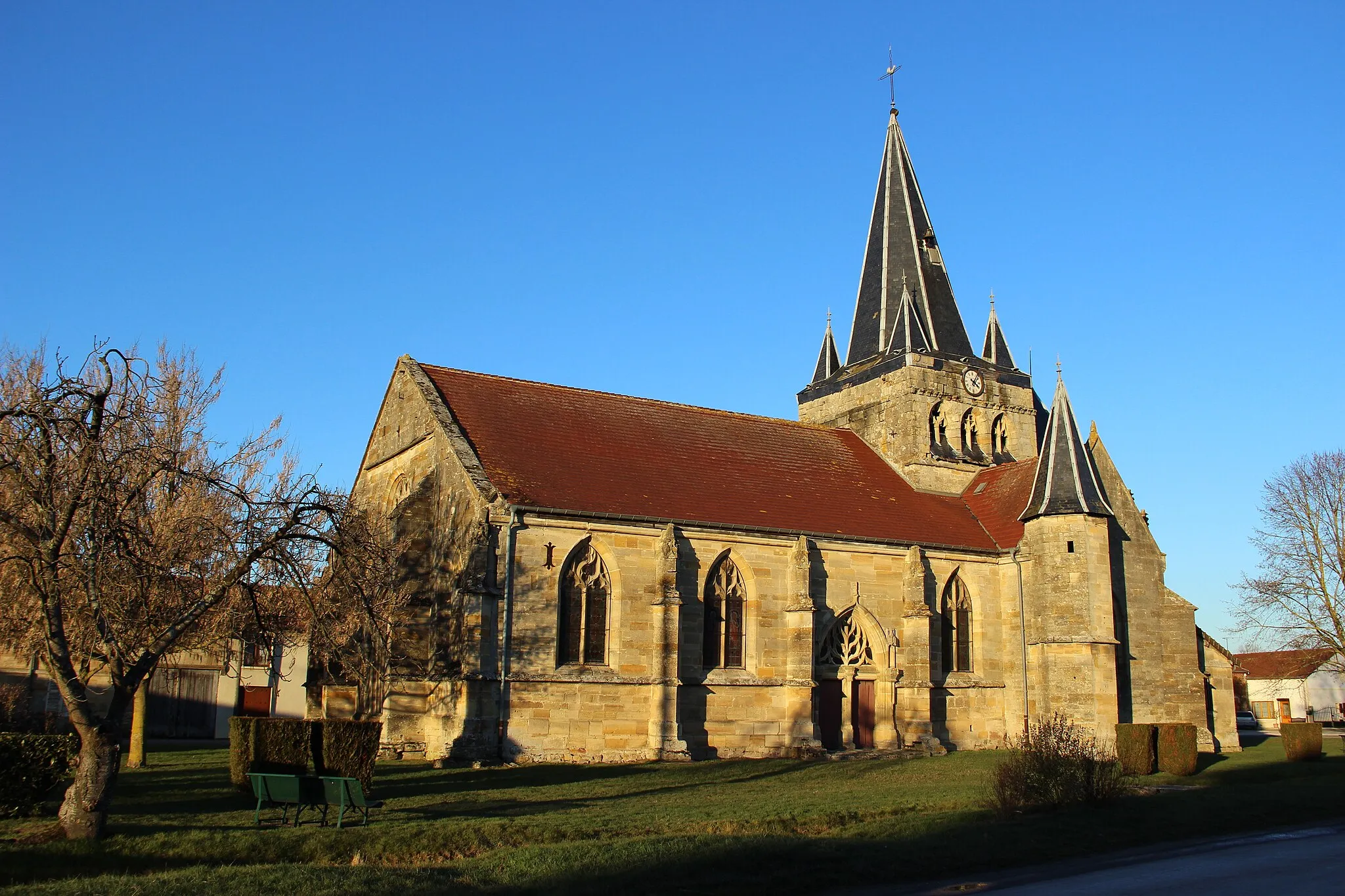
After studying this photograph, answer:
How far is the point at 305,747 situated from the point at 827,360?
87.6 feet

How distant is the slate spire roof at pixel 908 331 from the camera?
35781mm

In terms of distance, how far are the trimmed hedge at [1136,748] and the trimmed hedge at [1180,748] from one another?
1.19 feet

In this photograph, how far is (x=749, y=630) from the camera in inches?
1029

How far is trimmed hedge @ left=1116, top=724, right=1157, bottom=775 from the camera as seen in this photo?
21969mm

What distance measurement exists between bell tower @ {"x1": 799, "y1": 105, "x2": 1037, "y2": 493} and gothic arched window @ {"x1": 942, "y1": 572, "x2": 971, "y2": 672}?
15.3 ft

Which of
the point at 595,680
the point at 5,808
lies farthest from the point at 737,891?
the point at 595,680

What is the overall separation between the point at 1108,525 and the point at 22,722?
26065 millimetres

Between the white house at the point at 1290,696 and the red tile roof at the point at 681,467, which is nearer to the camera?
the red tile roof at the point at 681,467

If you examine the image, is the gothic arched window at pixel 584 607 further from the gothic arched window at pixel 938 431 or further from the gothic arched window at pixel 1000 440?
the gothic arched window at pixel 1000 440

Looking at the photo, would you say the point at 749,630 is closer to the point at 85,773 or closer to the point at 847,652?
the point at 847,652

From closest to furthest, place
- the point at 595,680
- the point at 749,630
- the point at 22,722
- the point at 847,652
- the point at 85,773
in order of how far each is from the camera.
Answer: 1. the point at 85,773
2. the point at 22,722
3. the point at 595,680
4. the point at 749,630
5. the point at 847,652

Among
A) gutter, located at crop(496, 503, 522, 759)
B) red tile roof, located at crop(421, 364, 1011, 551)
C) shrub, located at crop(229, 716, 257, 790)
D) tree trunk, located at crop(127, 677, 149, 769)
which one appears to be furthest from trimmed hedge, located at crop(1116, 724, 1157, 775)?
tree trunk, located at crop(127, 677, 149, 769)

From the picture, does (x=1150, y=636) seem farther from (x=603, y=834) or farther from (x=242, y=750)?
(x=242, y=750)

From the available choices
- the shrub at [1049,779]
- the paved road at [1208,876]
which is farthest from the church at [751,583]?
the paved road at [1208,876]
